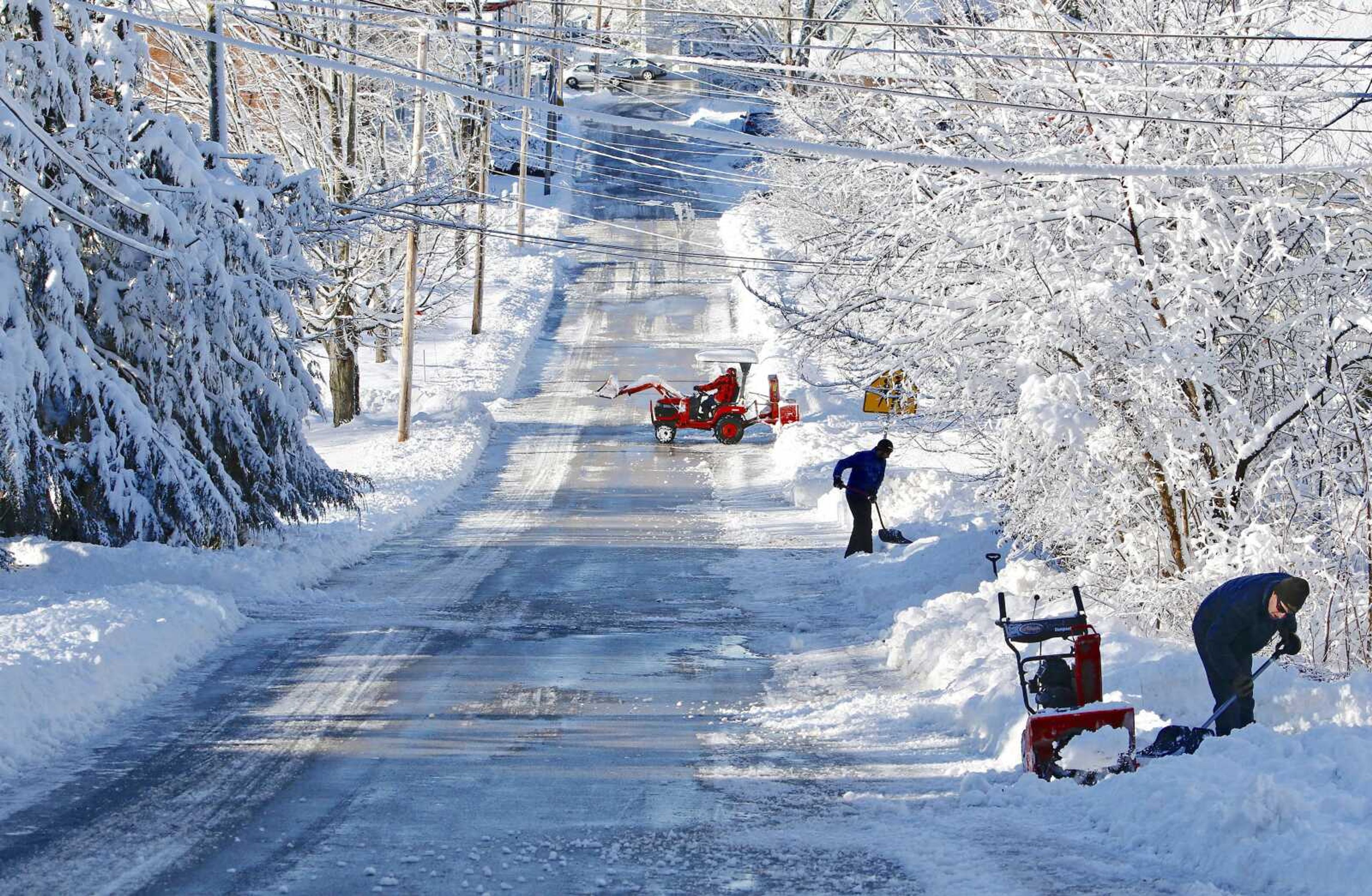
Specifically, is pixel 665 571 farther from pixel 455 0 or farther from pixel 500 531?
pixel 455 0

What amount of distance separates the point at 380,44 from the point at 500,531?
22.6 metres

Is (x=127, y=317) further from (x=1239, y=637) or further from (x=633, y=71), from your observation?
(x=633, y=71)

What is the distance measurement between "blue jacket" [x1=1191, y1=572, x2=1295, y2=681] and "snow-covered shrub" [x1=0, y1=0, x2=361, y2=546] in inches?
415

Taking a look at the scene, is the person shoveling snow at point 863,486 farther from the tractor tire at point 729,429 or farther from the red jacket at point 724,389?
the red jacket at point 724,389

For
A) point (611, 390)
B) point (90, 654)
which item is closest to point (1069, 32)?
point (90, 654)

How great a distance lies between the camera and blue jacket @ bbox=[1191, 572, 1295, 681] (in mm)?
8164

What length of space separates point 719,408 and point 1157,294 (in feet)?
59.9

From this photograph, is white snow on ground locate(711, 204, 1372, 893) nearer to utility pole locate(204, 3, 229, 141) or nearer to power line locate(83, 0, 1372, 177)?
power line locate(83, 0, 1372, 177)

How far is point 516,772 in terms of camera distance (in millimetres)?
8594

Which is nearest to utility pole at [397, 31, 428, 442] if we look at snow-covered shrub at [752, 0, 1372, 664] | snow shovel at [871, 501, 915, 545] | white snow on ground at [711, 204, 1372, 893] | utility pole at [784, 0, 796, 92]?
utility pole at [784, 0, 796, 92]

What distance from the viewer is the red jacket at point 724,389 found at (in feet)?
99.4

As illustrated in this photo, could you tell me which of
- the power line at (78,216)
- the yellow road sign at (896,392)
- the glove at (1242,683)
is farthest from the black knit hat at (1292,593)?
the power line at (78,216)

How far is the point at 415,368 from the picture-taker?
126 feet

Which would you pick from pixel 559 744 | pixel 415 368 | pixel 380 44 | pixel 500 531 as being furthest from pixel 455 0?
pixel 559 744
